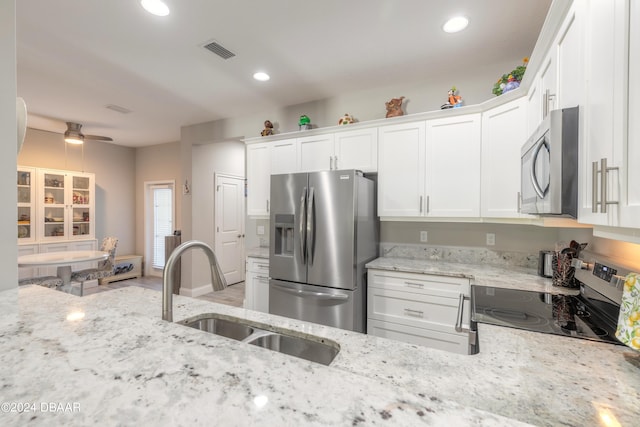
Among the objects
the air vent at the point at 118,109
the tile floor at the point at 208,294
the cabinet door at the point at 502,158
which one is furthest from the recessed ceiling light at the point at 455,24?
→ the tile floor at the point at 208,294

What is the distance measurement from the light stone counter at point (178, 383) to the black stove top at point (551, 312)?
0.77m

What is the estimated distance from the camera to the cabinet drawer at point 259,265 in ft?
10.5

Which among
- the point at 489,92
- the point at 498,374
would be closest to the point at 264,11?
the point at 489,92

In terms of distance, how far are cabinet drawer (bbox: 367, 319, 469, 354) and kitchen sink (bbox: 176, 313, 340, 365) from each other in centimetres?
165

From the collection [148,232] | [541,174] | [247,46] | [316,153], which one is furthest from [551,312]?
[148,232]

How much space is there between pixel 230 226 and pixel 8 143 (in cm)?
425

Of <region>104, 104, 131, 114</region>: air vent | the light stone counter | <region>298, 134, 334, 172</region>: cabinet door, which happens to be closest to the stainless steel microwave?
the light stone counter

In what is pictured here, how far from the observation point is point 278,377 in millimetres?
566

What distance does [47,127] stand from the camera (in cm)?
469

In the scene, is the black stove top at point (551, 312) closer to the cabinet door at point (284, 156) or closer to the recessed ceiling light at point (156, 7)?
the cabinet door at point (284, 156)

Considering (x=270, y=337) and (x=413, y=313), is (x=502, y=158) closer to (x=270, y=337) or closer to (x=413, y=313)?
(x=413, y=313)

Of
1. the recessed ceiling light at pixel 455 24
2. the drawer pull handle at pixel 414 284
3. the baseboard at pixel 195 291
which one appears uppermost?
the recessed ceiling light at pixel 455 24

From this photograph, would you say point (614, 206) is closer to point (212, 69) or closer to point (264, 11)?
point (264, 11)

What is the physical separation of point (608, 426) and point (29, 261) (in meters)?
4.56
